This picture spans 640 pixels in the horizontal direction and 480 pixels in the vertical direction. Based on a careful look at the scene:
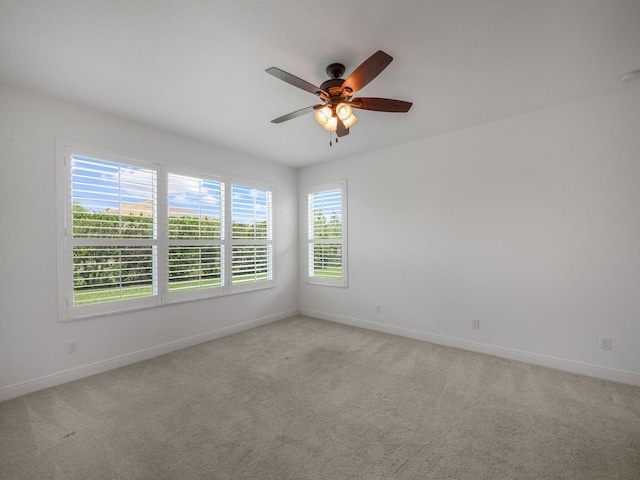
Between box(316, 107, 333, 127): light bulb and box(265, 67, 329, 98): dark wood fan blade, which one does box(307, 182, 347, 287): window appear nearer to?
box(316, 107, 333, 127): light bulb

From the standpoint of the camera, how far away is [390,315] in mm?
4180

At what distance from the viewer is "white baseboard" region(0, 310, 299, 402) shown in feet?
8.29

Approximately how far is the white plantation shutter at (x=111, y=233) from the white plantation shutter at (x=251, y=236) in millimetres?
1128

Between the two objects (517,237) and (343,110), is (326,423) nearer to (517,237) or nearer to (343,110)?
(343,110)

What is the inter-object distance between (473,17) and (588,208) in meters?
2.25

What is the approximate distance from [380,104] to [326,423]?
248 centimetres

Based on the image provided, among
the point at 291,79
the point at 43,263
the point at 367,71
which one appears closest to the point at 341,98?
the point at 367,71

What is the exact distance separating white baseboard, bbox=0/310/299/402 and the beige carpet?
0.11 metres

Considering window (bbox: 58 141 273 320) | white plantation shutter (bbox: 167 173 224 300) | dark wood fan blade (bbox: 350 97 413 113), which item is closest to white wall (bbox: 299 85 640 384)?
dark wood fan blade (bbox: 350 97 413 113)

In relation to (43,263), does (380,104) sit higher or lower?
higher

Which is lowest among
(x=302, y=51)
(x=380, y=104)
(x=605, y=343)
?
(x=605, y=343)

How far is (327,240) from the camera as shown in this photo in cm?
488

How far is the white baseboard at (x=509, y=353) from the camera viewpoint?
105 inches

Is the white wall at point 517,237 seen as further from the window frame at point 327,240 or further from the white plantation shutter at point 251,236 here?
the white plantation shutter at point 251,236
